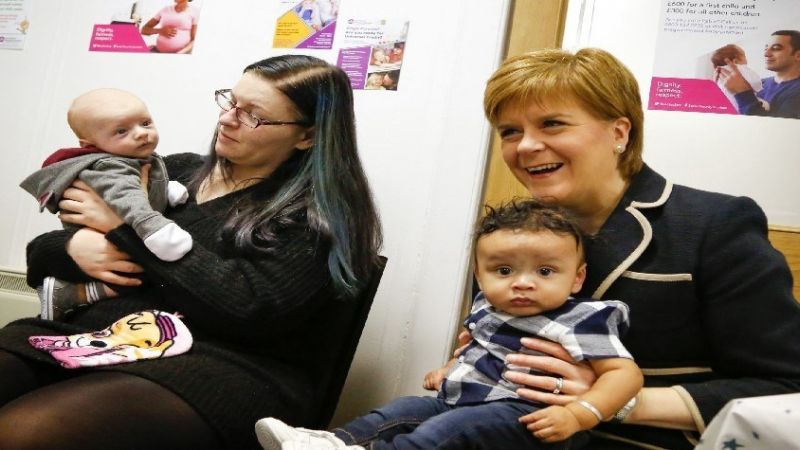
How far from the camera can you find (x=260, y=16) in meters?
2.30

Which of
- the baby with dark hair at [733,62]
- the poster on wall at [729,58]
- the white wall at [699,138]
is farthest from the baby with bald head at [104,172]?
the baby with dark hair at [733,62]

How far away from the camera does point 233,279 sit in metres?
1.37

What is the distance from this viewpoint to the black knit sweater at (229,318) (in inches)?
49.8

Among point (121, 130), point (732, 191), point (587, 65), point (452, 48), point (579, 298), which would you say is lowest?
point (579, 298)

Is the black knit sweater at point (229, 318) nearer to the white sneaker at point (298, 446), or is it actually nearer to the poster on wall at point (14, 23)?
the white sneaker at point (298, 446)

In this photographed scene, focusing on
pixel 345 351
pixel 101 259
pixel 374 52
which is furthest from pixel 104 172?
pixel 374 52

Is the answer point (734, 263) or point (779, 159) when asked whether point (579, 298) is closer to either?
point (734, 263)

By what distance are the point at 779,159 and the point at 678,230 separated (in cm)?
73

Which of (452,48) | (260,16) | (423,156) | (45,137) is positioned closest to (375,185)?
(423,156)

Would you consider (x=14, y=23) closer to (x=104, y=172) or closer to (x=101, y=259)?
(x=104, y=172)

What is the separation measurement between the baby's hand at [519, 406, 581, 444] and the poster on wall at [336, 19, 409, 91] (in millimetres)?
1307

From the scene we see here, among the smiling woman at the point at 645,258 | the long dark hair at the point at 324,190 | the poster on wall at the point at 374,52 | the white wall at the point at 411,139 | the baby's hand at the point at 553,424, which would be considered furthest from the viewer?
the poster on wall at the point at 374,52

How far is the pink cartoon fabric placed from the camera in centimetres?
124

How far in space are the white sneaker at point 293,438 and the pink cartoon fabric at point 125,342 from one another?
0.30m
